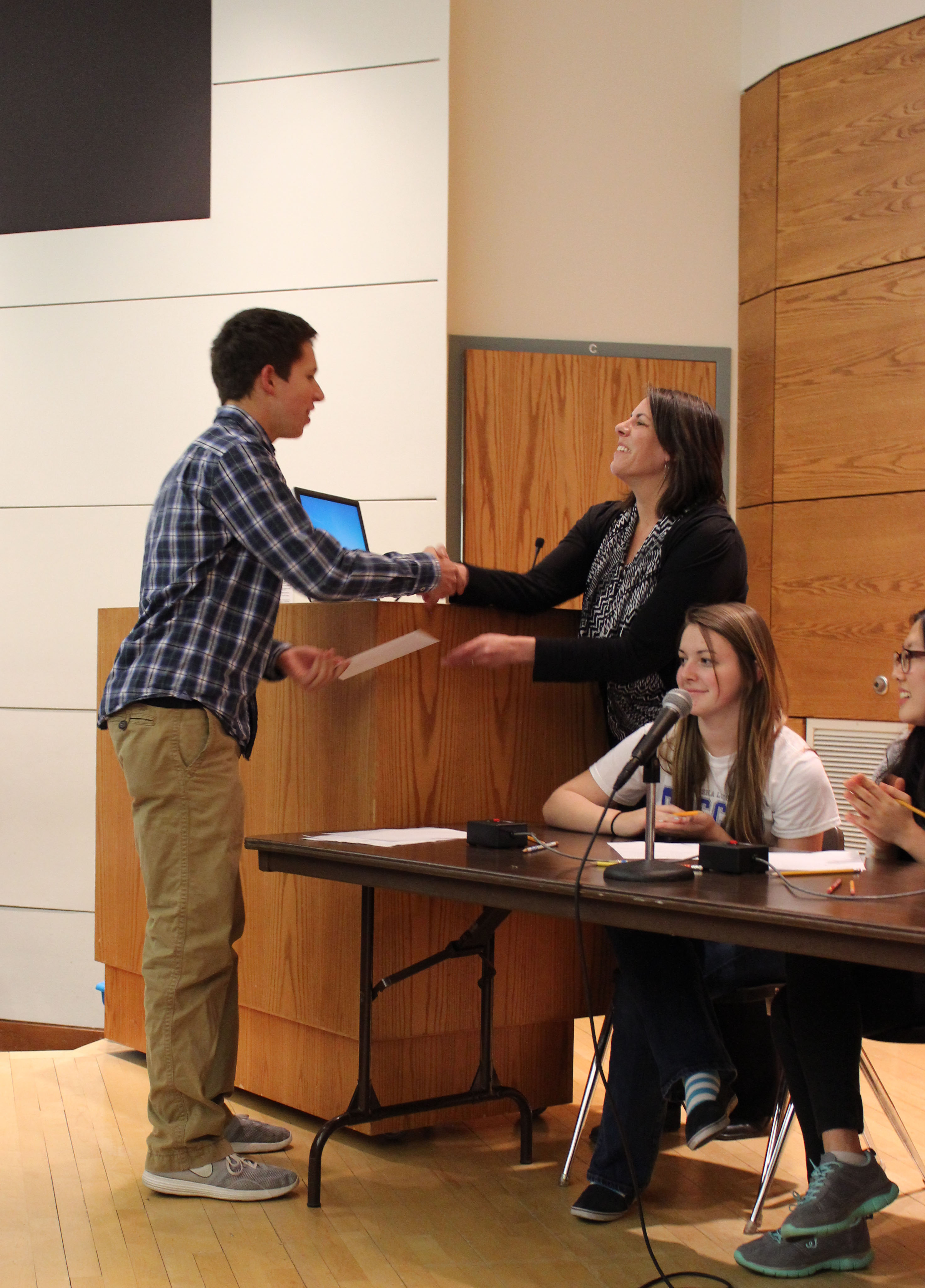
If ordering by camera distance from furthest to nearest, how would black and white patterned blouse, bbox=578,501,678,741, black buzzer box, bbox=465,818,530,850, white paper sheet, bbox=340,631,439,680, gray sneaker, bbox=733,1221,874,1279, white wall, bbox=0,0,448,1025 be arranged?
white wall, bbox=0,0,448,1025, black and white patterned blouse, bbox=578,501,678,741, white paper sheet, bbox=340,631,439,680, black buzzer box, bbox=465,818,530,850, gray sneaker, bbox=733,1221,874,1279

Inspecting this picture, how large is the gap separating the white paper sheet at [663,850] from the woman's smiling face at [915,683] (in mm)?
458

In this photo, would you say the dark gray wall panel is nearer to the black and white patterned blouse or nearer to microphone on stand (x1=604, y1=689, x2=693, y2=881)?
the black and white patterned blouse

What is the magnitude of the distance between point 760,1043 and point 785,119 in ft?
10.6

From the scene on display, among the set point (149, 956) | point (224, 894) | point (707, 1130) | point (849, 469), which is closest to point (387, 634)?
point (224, 894)

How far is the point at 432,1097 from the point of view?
272 cm

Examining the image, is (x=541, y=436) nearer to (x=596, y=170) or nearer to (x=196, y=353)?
(x=596, y=170)

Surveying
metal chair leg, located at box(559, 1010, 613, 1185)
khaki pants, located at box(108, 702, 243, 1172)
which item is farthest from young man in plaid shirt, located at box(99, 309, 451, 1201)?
metal chair leg, located at box(559, 1010, 613, 1185)

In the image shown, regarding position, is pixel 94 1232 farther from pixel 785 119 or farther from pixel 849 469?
pixel 785 119

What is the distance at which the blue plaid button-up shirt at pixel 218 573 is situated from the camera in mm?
2342

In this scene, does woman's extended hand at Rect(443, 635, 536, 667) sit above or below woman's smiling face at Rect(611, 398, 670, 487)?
below

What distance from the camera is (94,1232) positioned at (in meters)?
2.22

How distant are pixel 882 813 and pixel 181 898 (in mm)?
1260

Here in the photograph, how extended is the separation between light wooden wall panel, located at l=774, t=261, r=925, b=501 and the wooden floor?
83.9 inches

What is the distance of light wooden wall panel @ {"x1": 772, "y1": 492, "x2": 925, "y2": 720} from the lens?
4125 millimetres
